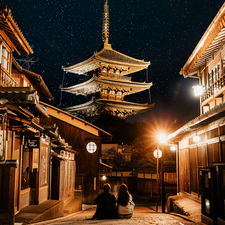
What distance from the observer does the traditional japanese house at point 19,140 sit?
8672mm

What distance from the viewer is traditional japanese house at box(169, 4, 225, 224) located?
8219 millimetres

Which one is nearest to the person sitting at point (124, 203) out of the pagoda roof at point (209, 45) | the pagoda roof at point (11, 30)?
the pagoda roof at point (209, 45)

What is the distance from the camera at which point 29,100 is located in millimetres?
9422

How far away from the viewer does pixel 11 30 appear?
12.3 meters

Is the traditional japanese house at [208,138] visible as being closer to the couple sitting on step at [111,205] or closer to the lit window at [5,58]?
the couple sitting on step at [111,205]

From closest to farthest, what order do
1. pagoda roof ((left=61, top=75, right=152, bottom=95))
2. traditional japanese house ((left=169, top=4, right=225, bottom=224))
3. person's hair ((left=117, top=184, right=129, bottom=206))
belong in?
traditional japanese house ((left=169, top=4, right=225, bottom=224)), person's hair ((left=117, top=184, right=129, bottom=206)), pagoda roof ((left=61, top=75, right=152, bottom=95))

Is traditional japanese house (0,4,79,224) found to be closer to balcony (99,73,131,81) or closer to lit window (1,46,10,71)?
lit window (1,46,10,71)

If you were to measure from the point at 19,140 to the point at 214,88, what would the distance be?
10136mm

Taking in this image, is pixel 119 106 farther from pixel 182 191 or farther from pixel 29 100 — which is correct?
pixel 29 100

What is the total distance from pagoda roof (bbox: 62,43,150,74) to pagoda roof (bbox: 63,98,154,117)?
5.35 meters

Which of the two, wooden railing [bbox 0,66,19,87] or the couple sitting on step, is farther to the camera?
wooden railing [bbox 0,66,19,87]

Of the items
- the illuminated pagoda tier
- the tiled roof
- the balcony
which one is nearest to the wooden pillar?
the illuminated pagoda tier

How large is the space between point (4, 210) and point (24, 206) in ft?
12.2

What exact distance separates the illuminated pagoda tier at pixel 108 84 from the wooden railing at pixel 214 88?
2373 centimetres
